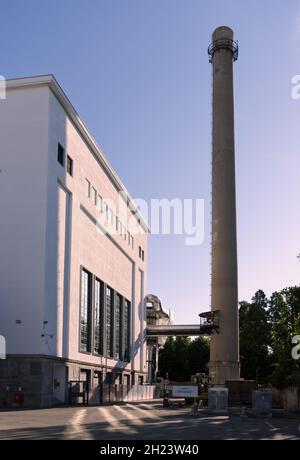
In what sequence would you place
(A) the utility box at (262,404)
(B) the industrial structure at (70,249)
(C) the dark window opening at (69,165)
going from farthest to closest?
(C) the dark window opening at (69,165)
(B) the industrial structure at (70,249)
(A) the utility box at (262,404)

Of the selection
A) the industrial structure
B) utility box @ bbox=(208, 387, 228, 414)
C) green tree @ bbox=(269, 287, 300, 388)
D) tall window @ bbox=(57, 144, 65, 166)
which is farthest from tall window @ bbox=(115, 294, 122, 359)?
utility box @ bbox=(208, 387, 228, 414)

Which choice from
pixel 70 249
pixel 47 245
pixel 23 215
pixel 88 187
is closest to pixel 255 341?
pixel 88 187

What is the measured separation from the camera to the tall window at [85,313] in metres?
59.8

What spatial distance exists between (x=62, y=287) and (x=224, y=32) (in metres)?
37.0

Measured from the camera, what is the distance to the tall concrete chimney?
6078 cm

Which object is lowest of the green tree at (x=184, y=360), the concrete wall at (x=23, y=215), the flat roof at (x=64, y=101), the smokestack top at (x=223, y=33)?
the green tree at (x=184, y=360)

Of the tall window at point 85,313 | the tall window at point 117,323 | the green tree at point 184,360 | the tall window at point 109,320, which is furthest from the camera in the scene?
the green tree at point 184,360

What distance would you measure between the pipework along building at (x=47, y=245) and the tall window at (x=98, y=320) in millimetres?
135

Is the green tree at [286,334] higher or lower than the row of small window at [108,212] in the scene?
lower

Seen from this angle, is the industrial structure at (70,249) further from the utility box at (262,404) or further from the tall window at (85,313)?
the utility box at (262,404)

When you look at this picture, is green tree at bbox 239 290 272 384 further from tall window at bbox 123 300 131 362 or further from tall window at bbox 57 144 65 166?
tall window at bbox 57 144 65 166

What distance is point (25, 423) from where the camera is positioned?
2811 centimetres

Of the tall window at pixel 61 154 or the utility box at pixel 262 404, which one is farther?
the tall window at pixel 61 154

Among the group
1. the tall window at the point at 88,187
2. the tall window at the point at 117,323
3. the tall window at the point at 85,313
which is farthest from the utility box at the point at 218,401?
the tall window at the point at 117,323
